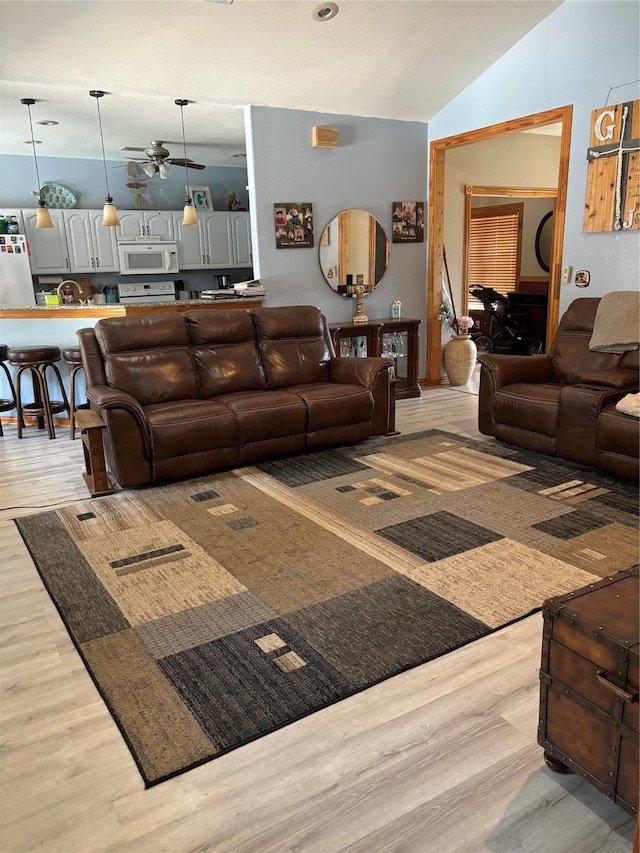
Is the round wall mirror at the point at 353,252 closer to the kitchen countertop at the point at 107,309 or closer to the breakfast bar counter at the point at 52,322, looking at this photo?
the kitchen countertop at the point at 107,309

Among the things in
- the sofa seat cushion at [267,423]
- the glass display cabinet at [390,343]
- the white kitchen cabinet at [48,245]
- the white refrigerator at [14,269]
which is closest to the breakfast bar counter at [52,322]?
the glass display cabinet at [390,343]

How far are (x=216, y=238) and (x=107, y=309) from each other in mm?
3542

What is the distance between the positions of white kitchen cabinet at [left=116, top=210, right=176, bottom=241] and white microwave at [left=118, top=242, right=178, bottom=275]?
0.12 m

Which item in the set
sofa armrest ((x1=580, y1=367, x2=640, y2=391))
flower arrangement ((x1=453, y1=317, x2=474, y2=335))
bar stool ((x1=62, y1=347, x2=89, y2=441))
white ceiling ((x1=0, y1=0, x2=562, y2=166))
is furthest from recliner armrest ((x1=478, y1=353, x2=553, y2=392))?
bar stool ((x1=62, y1=347, x2=89, y2=441))

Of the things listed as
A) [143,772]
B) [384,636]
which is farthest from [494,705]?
[143,772]

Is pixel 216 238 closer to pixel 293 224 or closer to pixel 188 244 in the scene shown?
pixel 188 244

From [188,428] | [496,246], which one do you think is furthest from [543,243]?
[188,428]

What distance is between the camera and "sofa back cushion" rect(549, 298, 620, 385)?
14.7 ft

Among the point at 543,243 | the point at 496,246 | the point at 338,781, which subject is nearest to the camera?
the point at 338,781

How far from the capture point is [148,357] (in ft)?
14.4

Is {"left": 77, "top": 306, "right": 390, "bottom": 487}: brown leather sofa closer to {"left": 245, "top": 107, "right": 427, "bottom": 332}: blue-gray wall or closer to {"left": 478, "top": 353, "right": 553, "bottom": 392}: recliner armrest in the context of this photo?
{"left": 478, "top": 353, "right": 553, "bottom": 392}: recliner armrest

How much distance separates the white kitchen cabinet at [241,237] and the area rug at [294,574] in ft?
16.7

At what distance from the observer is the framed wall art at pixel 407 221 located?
253 inches

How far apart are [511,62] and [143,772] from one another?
585 cm
